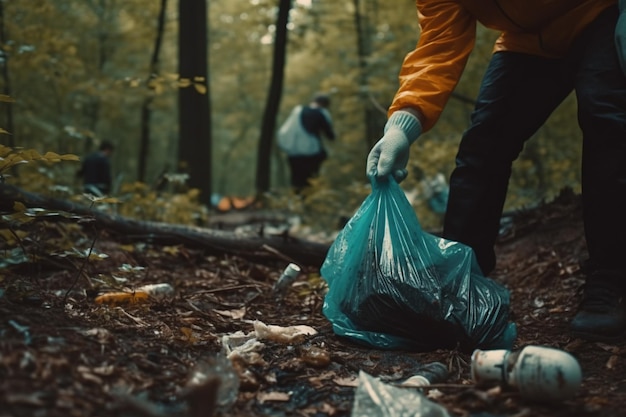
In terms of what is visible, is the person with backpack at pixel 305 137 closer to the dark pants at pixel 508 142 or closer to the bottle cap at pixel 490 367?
the dark pants at pixel 508 142

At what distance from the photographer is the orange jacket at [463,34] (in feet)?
7.07

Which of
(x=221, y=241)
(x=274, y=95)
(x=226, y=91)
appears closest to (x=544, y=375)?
(x=221, y=241)

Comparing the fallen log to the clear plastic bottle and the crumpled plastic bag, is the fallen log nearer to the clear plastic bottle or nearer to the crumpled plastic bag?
the clear plastic bottle

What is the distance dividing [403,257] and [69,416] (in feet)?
4.08

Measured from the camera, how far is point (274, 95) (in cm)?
996

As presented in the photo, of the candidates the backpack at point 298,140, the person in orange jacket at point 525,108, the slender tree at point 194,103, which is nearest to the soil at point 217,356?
the person in orange jacket at point 525,108

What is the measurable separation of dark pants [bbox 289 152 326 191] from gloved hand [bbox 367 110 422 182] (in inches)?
287

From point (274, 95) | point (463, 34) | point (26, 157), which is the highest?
point (274, 95)

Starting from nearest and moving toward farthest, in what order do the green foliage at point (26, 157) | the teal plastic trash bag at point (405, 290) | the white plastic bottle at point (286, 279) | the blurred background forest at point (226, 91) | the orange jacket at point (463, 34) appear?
1. the green foliage at point (26, 157)
2. the teal plastic trash bag at point (405, 290)
3. the orange jacket at point (463, 34)
4. the white plastic bottle at point (286, 279)
5. the blurred background forest at point (226, 91)

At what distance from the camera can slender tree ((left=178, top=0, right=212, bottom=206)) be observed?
24.4 feet

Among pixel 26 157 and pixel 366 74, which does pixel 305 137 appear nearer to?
pixel 366 74

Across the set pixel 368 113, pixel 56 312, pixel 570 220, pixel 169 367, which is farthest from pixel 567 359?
pixel 368 113

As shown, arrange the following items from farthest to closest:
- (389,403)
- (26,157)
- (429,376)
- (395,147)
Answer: (395,147) < (26,157) < (429,376) < (389,403)

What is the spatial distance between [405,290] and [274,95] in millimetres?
8319
